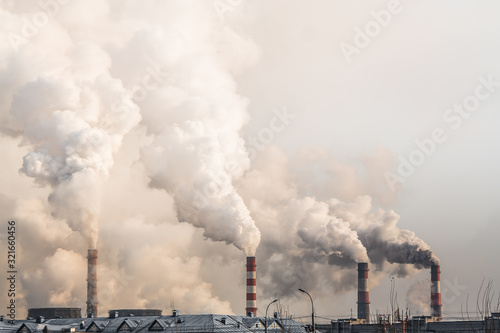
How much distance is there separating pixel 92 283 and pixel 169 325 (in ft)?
116

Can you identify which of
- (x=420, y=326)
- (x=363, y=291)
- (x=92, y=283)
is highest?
(x=92, y=283)

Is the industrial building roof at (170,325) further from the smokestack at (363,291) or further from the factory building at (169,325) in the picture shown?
the smokestack at (363,291)

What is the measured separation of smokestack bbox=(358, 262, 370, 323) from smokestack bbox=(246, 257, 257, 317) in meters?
18.5

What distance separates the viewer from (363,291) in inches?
5448

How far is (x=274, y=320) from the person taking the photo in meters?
101

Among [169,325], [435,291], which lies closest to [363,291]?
[435,291]

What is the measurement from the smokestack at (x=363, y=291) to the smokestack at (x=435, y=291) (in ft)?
35.2

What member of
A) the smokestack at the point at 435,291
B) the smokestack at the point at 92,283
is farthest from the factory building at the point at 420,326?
the smokestack at the point at 92,283

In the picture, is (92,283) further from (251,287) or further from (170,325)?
(170,325)

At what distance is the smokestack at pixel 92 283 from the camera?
427 feet

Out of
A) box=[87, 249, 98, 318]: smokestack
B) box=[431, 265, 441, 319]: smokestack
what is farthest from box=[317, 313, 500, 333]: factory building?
box=[87, 249, 98, 318]: smokestack

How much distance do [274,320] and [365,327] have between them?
65.0ft

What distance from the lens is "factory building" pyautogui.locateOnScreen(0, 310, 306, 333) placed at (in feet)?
322

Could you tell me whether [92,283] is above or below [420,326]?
above
